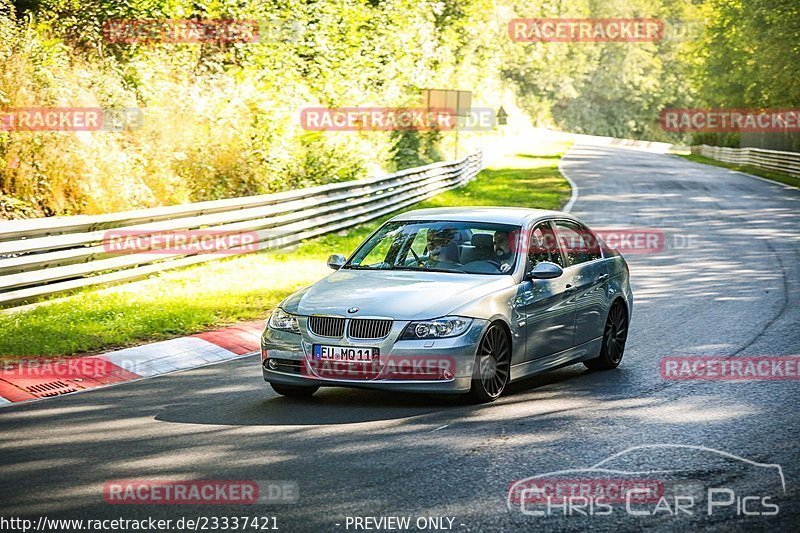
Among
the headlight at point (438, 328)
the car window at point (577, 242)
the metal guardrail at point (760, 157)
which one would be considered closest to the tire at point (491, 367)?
the headlight at point (438, 328)

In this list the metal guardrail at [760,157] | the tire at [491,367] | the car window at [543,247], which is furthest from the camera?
the metal guardrail at [760,157]

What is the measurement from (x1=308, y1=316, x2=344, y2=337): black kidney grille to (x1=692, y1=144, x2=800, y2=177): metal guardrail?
Result: 40854mm

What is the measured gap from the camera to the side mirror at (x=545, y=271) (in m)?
9.12

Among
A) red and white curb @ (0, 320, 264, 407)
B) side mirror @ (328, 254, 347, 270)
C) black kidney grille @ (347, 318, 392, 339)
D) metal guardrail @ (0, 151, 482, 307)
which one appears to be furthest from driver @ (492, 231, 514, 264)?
metal guardrail @ (0, 151, 482, 307)

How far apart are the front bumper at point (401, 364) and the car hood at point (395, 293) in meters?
0.18

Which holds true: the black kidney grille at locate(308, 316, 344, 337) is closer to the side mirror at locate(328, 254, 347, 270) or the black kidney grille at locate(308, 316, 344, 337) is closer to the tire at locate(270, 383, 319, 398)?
the tire at locate(270, 383, 319, 398)

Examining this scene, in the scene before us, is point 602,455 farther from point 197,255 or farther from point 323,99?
point 323,99

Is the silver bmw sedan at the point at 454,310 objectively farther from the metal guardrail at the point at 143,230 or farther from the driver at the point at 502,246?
the metal guardrail at the point at 143,230

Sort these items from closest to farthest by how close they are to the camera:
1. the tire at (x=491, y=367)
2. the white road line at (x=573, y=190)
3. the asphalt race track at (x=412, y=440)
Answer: the asphalt race track at (x=412, y=440), the tire at (x=491, y=367), the white road line at (x=573, y=190)

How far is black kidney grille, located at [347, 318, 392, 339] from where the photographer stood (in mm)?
8156

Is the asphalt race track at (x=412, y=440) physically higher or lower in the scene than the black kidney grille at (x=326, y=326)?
lower

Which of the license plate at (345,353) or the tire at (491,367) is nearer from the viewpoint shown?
the license plate at (345,353)

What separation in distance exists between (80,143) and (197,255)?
8.08 ft

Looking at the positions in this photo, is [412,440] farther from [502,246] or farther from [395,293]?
[502,246]
